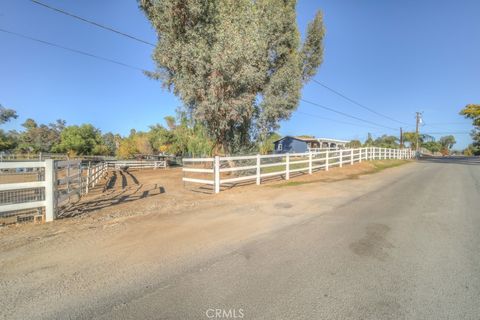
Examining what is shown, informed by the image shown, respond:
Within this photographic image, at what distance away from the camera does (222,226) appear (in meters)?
4.58

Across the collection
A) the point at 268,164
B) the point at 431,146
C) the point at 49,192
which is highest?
the point at 431,146

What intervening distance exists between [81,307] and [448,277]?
372 centimetres

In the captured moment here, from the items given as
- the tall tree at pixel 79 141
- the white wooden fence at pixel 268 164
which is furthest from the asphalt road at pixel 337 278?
the tall tree at pixel 79 141

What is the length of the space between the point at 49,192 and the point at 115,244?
2.48 meters

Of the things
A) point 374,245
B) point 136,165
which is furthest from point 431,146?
point 374,245

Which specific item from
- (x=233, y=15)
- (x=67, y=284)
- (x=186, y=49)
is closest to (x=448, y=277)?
(x=67, y=284)

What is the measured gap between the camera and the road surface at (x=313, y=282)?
219cm

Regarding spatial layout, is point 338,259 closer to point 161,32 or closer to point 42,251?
point 42,251

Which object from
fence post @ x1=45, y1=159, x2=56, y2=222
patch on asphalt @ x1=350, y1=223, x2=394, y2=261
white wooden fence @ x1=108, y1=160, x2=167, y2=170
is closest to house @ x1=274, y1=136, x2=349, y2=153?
white wooden fence @ x1=108, y1=160, x2=167, y2=170

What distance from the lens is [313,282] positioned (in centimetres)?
262

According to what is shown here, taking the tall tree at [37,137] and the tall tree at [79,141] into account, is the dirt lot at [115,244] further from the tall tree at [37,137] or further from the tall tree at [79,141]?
the tall tree at [37,137]

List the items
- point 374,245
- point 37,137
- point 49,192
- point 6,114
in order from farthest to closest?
point 37,137
point 6,114
point 49,192
point 374,245

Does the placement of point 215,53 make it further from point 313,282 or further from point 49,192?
point 313,282

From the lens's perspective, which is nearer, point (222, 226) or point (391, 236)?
point (391, 236)
